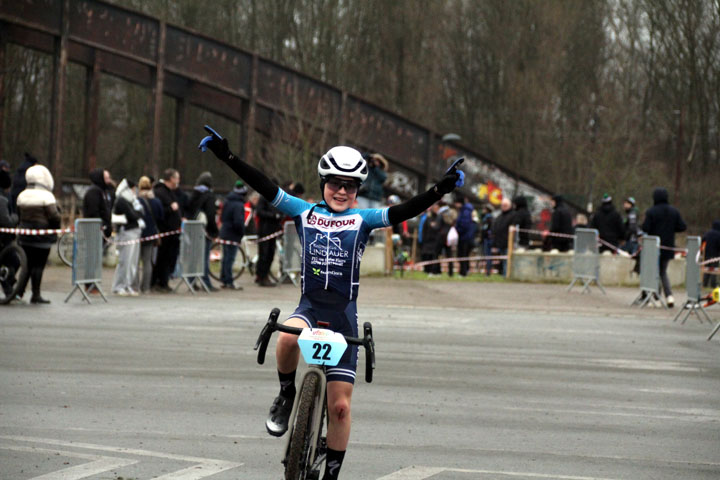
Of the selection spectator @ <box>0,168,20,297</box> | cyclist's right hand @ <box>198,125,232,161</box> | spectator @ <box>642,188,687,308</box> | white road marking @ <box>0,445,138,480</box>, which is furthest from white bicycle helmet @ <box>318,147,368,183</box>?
spectator @ <box>642,188,687,308</box>

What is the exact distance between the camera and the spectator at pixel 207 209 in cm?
2170

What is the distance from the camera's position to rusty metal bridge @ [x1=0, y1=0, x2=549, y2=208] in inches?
1324

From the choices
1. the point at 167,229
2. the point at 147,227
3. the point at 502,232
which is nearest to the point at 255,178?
the point at 147,227

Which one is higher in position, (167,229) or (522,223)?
(522,223)

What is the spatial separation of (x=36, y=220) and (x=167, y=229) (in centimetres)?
349

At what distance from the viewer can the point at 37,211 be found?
1731 centimetres

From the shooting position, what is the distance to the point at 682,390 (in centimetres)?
1129

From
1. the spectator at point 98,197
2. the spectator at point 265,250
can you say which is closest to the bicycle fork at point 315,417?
the spectator at point 98,197

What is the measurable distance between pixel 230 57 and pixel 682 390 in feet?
88.4

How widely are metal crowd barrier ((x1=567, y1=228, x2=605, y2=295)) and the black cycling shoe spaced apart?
17673mm

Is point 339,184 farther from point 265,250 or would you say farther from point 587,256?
point 587,256

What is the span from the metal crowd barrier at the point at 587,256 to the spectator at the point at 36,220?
10501 millimetres

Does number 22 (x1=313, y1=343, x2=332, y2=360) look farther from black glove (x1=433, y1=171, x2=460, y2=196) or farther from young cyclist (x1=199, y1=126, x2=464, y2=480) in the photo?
black glove (x1=433, y1=171, x2=460, y2=196)

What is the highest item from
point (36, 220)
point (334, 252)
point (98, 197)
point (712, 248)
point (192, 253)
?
point (98, 197)
